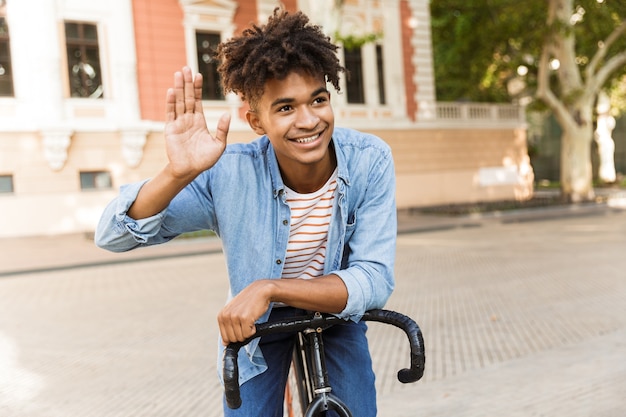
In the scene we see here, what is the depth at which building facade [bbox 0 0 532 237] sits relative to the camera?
17438mm

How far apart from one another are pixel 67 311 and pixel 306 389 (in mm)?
6693

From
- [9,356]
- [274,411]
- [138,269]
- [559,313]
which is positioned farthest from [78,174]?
[274,411]

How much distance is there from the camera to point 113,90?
18.8 meters

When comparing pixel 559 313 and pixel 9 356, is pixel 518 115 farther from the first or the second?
pixel 9 356

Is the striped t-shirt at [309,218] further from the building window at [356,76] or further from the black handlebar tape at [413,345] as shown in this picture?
the building window at [356,76]

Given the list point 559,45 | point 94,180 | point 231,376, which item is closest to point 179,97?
point 231,376

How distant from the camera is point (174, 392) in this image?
4742 millimetres

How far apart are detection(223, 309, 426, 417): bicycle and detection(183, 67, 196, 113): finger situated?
605mm

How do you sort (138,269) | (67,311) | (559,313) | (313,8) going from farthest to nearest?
1. (313,8)
2. (138,269)
3. (67,311)
4. (559,313)

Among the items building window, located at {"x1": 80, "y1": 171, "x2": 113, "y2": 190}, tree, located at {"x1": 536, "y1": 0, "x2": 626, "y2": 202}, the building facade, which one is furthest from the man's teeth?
tree, located at {"x1": 536, "y1": 0, "x2": 626, "y2": 202}

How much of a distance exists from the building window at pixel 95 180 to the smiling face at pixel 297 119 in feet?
58.1

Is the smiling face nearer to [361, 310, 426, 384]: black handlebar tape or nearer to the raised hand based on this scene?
the raised hand

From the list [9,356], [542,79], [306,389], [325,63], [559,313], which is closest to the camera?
[325,63]

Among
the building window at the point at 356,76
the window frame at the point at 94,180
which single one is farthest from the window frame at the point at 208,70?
the building window at the point at 356,76
